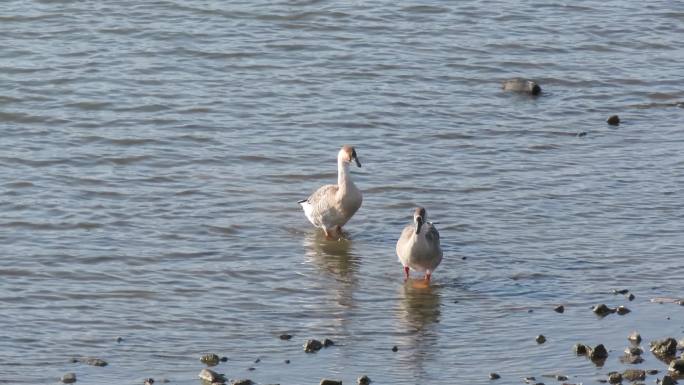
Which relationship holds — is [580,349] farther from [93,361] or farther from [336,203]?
[336,203]

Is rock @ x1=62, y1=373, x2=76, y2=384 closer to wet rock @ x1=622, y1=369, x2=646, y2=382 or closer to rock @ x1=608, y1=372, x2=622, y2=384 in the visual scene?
rock @ x1=608, y1=372, x2=622, y2=384

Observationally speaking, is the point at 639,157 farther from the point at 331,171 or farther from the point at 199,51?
the point at 199,51

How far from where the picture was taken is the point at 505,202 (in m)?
17.6

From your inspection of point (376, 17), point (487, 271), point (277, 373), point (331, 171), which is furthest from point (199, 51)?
point (277, 373)

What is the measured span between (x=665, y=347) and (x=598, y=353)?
1.83ft

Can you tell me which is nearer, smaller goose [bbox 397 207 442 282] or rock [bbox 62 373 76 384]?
rock [bbox 62 373 76 384]

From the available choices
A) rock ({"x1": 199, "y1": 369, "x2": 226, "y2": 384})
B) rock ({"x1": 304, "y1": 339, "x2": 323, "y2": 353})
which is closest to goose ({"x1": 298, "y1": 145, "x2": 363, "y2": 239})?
rock ({"x1": 304, "y1": 339, "x2": 323, "y2": 353})

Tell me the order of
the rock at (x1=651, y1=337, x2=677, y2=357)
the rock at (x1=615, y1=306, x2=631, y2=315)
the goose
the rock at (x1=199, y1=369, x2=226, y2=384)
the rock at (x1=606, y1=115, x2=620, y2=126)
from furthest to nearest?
the rock at (x1=606, y1=115, x2=620, y2=126)
the goose
the rock at (x1=615, y1=306, x2=631, y2=315)
the rock at (x1=651, y1=337, x2=677, y2=357)
the rock at (x1=199, y1=369, x2=226, y2=384)

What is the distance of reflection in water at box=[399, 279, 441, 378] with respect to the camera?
12594 millimetres

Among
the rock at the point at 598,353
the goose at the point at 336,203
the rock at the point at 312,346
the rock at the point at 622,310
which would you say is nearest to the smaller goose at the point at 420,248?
the goose at the point at 336,203

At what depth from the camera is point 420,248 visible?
1468cm

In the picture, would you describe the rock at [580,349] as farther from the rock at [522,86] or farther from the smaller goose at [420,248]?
the rock at [522,86]

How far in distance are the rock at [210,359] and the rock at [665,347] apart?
3.71m

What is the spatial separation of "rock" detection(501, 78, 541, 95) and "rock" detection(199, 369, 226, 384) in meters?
12.1
